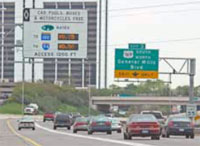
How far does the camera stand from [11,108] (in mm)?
155625

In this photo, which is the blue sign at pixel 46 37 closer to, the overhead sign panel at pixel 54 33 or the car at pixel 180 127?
the overhead sign panel at pixel 54 33

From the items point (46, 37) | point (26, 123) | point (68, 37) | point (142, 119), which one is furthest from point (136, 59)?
point (142, 119)

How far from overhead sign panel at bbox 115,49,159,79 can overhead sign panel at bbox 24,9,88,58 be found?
10.8m

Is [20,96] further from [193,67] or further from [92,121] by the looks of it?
[92,121]

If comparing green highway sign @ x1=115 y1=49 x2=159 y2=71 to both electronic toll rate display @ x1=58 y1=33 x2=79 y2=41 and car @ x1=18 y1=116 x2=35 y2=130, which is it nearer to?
electronic toll rate display @ x1=58 y1=33 x2=79 y2=41

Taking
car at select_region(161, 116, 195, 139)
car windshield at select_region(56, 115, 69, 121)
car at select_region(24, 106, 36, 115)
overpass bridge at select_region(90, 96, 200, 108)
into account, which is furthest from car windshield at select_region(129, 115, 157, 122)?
overpass bridge at select_region(90, 96, 200, 108)

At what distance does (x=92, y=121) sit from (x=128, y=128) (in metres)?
12.2

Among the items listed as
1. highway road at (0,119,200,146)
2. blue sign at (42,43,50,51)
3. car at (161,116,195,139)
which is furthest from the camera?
blue sign at (42,43,50,51)

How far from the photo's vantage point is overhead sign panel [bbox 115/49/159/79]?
63.3 m

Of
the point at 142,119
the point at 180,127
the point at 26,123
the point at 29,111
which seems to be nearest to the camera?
the point at 142,119

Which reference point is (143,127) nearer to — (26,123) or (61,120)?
(26,123)

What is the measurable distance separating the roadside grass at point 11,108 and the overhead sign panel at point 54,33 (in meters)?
99.9

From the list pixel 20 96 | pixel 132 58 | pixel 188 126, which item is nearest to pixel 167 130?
pixel 188 126

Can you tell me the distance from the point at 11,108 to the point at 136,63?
9548 cm
